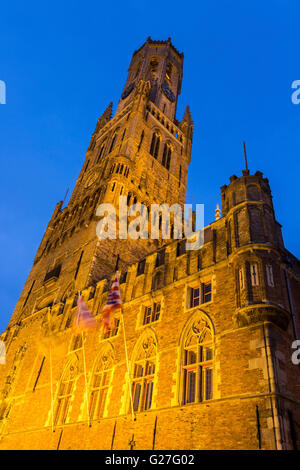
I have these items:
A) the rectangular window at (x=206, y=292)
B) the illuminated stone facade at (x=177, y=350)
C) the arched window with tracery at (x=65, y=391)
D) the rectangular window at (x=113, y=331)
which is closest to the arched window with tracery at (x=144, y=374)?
the illuminated stone facade at (x=177, y=350)

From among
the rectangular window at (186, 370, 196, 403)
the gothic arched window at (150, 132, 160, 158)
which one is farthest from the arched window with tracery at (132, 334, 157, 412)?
the gothic arched window at (150, 132, 160, 158)

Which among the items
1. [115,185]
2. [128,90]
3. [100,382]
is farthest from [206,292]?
[128,90]

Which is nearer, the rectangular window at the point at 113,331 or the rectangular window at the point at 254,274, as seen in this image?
the rectangular window at the point at 254,274

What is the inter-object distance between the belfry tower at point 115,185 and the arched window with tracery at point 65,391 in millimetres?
6149

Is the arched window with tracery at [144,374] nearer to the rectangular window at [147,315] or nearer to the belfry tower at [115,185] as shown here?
the rectangular window at [147,315]

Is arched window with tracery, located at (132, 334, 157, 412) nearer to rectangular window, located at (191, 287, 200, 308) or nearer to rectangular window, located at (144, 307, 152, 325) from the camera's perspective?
rectangular window, located at (144, 307, 152, 325)

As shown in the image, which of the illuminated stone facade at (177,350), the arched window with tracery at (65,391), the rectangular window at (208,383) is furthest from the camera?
the arched window with tracery at (65,391)

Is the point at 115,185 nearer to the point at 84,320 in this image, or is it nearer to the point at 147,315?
the point at 84,320

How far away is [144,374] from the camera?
612 inches

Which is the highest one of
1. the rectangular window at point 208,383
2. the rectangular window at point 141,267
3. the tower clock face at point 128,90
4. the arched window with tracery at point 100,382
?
the tower clock face at point 128,90

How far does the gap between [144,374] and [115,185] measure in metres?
20.6

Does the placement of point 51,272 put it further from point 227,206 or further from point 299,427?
point 299,427

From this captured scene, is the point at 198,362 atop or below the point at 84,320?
below

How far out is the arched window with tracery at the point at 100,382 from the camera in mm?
16688
